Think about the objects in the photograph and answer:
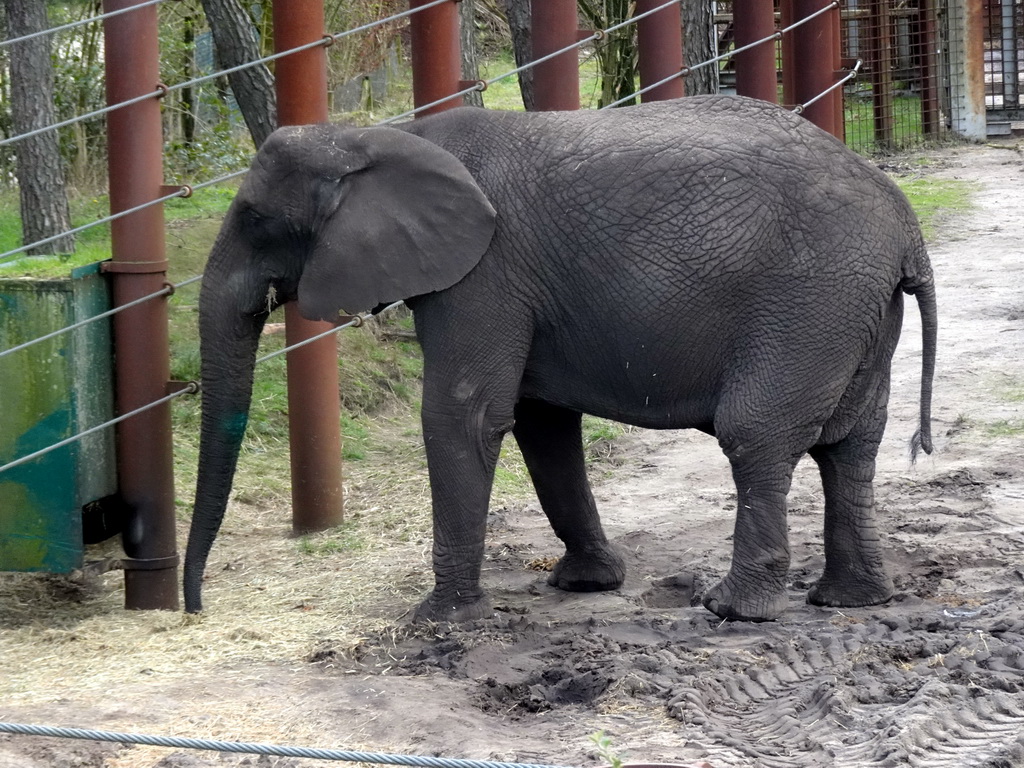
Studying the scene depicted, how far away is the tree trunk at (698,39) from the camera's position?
1094cm

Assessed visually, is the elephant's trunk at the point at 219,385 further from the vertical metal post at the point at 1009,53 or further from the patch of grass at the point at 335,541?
the vertical metal post at the point at 1009,53

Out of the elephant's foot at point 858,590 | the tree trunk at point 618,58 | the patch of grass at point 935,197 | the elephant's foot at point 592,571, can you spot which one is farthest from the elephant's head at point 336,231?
the patch of grass at point 935,197

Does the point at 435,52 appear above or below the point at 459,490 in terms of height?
above

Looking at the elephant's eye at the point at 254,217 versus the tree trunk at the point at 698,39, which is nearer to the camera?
the elephant's eye at the point at 254,217

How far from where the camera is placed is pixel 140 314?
585 cm

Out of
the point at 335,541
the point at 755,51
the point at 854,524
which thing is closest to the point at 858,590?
the point at 854,524

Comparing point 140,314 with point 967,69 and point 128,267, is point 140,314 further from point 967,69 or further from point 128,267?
point 967,69

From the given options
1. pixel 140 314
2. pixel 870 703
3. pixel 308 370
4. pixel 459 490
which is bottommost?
pixel 870 703

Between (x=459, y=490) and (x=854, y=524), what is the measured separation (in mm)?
1546

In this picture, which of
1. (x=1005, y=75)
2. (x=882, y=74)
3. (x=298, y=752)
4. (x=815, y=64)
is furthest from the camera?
(x=1005, y=75)

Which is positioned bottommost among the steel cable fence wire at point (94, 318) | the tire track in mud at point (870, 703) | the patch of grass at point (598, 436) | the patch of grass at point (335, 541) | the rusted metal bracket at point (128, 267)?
the patch of grass at point (335, 541)

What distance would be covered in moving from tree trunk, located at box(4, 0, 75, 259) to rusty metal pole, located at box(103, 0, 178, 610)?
13.3ft

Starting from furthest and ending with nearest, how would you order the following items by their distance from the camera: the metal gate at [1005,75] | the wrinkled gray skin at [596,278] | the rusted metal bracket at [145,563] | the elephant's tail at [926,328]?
the metal gate at [1005,75] → the rusted metal bracket at [145,563] → the elephant's tail at [926,328] → the wrinkled gray skin at [596,278]

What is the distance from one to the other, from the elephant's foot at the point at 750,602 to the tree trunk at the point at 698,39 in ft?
20.3
